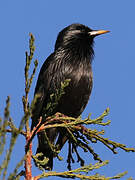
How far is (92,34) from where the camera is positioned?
6238 mm

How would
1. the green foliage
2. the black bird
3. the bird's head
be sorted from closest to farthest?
the green foliage
the black bird
the bird's head

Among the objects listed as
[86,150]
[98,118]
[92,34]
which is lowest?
[86,150]

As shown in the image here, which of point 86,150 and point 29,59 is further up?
point 29,59

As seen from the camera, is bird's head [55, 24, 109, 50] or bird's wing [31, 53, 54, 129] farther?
bird's head [55, 24, 109, 50]

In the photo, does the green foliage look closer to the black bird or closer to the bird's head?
the black bird

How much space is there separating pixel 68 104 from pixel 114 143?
2069mm

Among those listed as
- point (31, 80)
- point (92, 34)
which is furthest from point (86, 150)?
point (92, 34)

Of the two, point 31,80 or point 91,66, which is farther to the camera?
point 91,66

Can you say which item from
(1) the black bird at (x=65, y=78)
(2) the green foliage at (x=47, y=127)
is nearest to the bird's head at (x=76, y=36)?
(1) the black bird at (x=65, y=78)

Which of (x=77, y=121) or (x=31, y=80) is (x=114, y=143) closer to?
(x=77, y=121)

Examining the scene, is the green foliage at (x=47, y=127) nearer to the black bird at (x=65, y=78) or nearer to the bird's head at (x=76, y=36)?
the black bird at (x=65, y=78)

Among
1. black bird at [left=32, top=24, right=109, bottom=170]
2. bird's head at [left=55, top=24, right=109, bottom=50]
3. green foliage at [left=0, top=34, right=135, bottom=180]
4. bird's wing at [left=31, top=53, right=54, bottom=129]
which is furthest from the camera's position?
bird's head at [left=55, top=24, right=109, bottom=50]

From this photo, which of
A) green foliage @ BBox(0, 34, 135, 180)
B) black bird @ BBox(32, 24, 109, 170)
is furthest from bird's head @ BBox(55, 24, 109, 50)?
green foliage @ BBox(0, 34, 135, 180)

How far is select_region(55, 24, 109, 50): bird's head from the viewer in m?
6.09
